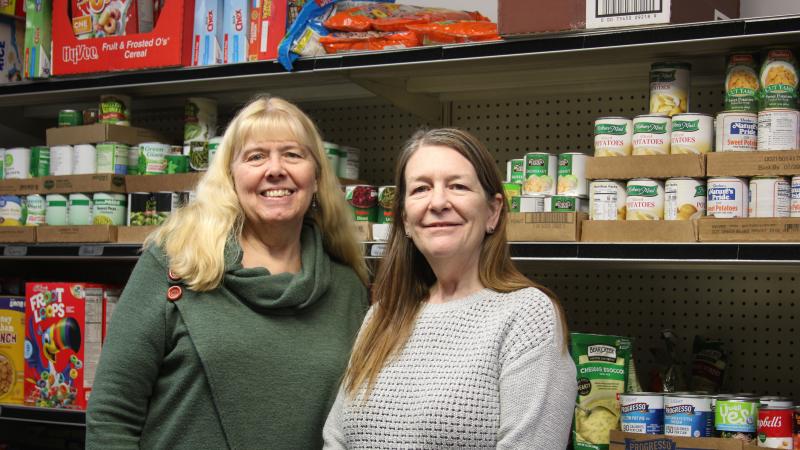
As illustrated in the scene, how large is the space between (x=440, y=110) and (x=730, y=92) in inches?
47.5

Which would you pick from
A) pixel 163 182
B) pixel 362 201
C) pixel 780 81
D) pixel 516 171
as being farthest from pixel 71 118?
pixel 780 81

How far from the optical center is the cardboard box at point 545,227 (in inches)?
102

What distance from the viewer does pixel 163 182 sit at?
3295 millimetres

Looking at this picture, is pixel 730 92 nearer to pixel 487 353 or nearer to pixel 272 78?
pixel 487 353

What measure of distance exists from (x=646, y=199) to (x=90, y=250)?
1.86 metres

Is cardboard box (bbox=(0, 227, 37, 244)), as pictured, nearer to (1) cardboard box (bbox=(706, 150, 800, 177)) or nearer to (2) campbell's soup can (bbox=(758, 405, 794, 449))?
(1) cardboard box (bbox=(706, 150, 800, 177))

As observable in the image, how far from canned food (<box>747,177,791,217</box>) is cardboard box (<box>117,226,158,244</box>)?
1.91 metres

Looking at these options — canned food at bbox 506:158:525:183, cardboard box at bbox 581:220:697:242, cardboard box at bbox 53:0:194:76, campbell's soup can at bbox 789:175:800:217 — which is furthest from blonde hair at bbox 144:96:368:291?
campbell's soup can at bbox 789:175:800:217

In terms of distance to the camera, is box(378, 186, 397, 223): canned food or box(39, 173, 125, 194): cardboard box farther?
box(39, 173, 125, 194): cardboard box

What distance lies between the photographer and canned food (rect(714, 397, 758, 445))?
238cm

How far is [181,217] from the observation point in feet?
7.93

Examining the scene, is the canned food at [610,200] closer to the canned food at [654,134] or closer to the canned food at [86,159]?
the canned food at [654,134]

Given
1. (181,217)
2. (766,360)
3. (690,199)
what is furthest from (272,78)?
(766,360)

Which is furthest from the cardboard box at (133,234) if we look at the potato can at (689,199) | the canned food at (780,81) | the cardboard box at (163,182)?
the canned food at (780,81)
